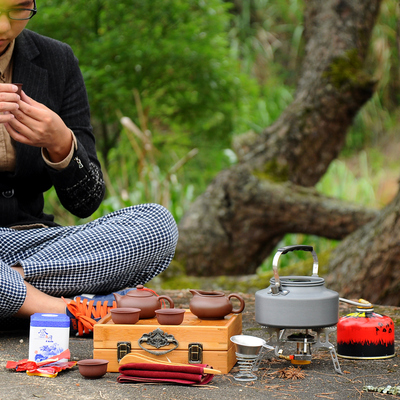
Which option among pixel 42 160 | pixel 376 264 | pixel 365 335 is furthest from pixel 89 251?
pixel 376 264

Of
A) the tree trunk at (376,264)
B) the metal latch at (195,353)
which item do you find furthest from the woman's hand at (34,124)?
the tree trunk at (376,264)

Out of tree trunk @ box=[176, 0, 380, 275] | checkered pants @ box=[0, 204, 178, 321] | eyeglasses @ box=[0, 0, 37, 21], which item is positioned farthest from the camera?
tree trunk @ box=[176, 0, 380, 275]

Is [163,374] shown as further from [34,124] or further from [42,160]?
[42,160]

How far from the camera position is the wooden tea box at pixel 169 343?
5.10ft

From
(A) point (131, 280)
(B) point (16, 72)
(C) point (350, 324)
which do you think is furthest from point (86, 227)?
(C) point (350, 324)

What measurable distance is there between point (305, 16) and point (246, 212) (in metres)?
1.69

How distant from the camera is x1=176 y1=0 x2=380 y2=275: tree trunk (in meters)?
4.03

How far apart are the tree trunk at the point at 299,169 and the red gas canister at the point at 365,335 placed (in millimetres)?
2266

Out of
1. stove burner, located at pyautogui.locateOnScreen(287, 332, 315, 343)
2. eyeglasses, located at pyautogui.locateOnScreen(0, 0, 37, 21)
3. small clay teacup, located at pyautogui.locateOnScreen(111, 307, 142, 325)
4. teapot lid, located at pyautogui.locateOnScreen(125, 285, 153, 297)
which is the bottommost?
stove burner, located at pyautogui.locateOnScreen(287, 332, 315, 343)

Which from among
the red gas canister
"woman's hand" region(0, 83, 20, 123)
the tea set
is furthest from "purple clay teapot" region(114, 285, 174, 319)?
"woman's hand" region(0, 83, 20, 123)

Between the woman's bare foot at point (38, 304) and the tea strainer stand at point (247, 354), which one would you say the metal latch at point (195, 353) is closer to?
the tea strainer stand at point (247, 354)

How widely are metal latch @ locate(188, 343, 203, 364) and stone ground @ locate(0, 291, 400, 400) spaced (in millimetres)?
68

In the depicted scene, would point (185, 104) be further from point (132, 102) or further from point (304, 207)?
point (304, 207)

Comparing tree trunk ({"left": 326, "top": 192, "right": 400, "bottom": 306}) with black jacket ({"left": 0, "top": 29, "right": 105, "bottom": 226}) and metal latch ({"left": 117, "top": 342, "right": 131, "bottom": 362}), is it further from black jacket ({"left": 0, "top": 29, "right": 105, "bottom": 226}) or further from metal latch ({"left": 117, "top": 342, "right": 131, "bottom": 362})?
metal latch ({"left": 117, "top": 342, "right": 131, "bottom": 362})
